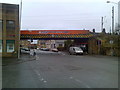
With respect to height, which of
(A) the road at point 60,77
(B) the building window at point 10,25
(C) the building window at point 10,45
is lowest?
(A) the road at point 60,77

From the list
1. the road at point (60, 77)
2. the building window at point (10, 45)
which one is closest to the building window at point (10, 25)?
the building window at point (10, 45)

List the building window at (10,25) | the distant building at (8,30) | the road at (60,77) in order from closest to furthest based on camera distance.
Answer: the road at (60,77), the distant building at (8,30), the building window at (10,25)

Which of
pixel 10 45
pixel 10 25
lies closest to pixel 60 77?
pixel 10 45

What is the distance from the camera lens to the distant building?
1150 inches

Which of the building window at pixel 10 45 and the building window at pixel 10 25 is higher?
the building window at pixel 10 25

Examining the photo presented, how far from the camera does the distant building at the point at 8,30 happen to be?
1150 inches

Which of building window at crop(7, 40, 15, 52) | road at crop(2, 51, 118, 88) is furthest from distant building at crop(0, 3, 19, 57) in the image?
road at crop(2, 51, 118, 88)

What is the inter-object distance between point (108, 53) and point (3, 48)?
2134 cm

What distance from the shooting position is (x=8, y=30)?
29.7 m

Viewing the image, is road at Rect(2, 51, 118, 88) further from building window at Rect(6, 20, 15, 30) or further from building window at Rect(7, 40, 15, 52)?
building window at Rect(6, 20, 15, 30)

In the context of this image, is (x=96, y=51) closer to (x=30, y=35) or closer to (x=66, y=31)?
(x=66, y=31)

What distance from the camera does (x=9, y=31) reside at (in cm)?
2972

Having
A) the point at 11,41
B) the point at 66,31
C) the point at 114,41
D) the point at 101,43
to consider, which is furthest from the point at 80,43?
the point at 11,41

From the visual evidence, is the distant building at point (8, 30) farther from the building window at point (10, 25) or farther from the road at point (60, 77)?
the road at point (60, 77)
